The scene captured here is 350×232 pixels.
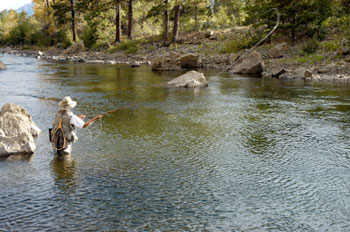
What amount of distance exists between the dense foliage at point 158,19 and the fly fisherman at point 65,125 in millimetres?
21706

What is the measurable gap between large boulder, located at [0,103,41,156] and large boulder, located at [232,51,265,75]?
18028 millimetres

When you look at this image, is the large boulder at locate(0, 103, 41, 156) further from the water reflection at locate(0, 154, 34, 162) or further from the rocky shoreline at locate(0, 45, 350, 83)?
the rocky shoreline at locate(0, 45, 350, 83)

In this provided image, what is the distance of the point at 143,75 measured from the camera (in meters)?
25.3

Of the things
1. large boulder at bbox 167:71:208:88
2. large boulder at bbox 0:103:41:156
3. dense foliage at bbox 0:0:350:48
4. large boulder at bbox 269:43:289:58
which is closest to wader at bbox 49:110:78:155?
large boulder at bbox 0:103:41:156

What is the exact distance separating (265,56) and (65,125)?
76.4 ft

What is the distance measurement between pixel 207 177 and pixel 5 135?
4.74 m

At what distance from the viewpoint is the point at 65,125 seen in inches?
337

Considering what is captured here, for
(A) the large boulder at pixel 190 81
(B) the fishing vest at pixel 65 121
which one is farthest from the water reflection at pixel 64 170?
(A) the large boulder at pixel 190 81

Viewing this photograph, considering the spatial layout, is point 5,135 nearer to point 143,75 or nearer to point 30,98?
point 30,98

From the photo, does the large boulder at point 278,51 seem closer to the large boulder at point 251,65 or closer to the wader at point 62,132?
the large boulder at point 251,65

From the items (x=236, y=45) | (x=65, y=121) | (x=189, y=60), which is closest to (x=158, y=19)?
(x=236, y=45)

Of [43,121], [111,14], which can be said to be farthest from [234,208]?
[111,14]

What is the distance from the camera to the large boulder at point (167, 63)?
1129 inches

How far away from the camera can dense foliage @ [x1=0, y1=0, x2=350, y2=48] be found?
97.8 ft
